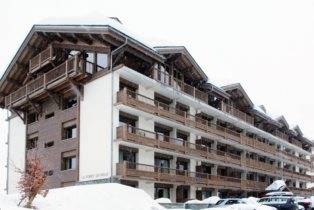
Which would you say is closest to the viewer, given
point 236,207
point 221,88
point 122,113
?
point 236,207

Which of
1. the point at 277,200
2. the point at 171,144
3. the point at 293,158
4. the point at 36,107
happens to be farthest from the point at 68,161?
the point at 293,158

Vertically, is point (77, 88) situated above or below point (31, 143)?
above

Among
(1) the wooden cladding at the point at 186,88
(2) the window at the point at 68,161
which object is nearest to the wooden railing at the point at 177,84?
(1) the wooden cladding at the point at 186,88

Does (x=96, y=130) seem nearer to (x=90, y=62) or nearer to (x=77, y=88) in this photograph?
(x=77, y=88)

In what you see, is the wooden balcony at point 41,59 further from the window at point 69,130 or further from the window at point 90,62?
the window at point 69,130

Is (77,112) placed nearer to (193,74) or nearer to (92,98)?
(92,98)

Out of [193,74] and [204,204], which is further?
[193,74]

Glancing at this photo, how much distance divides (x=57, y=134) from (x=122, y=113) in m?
6.69

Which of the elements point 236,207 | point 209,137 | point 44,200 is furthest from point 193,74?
point 44,200

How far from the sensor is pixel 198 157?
4359cm

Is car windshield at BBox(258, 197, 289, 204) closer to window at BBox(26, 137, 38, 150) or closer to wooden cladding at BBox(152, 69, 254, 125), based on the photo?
wooden cladding at BBox(152, 69, 254, 125)

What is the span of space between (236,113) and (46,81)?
23.7m

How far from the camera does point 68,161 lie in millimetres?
39000

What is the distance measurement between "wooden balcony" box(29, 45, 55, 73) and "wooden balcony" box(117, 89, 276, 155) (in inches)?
294
